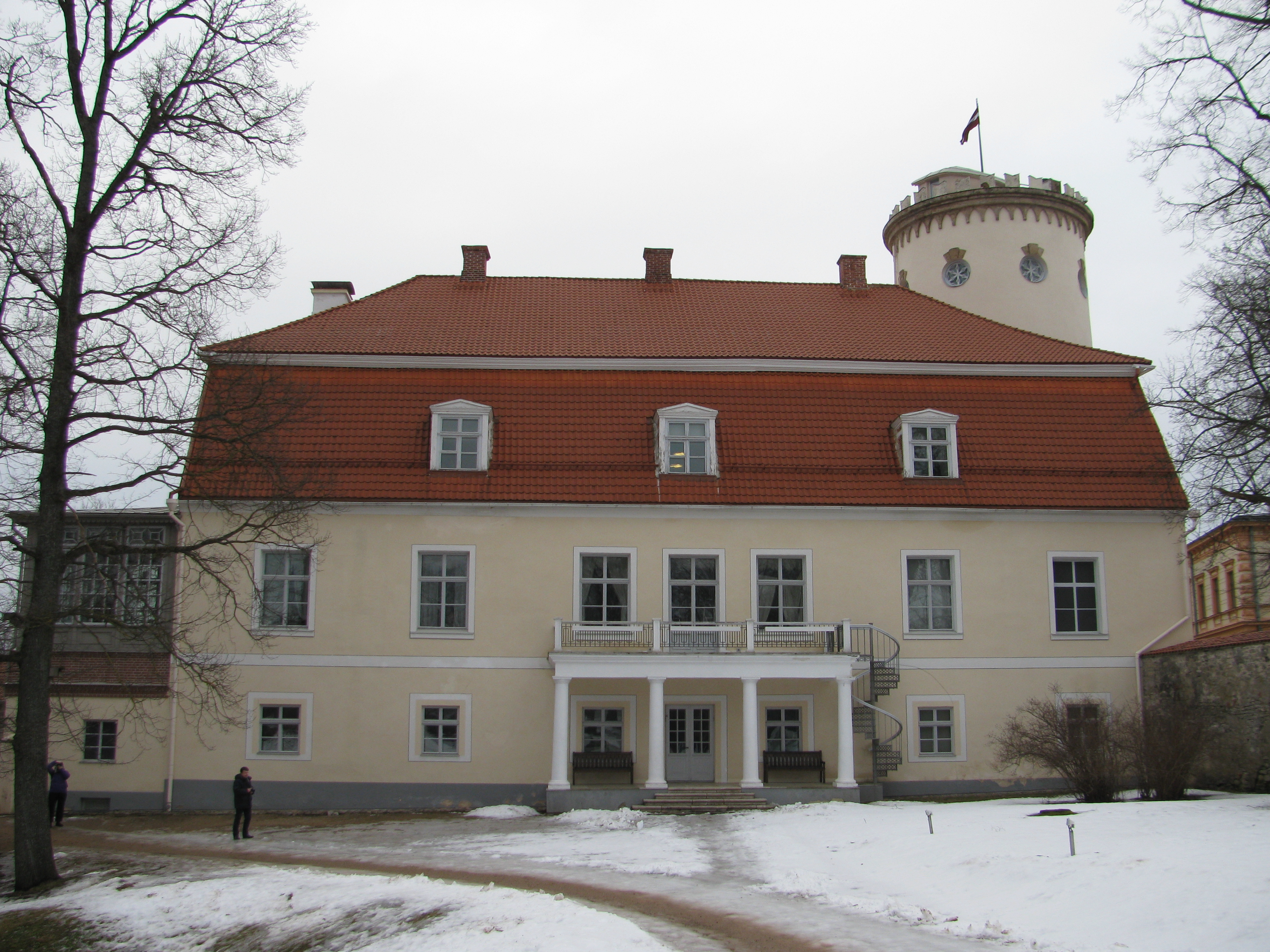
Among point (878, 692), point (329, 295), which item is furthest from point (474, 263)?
point (878, 692)

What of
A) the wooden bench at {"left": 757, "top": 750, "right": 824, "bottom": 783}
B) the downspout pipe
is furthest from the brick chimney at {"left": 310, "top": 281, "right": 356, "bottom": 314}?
the wooden bench at {"left": 757, "top": 750, "right": 824, "bottom": 783}

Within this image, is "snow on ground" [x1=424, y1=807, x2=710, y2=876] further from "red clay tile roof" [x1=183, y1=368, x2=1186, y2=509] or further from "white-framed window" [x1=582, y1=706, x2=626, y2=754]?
"red clay tile roof" [x1=183, y1=368, x2=1186, y2=509]

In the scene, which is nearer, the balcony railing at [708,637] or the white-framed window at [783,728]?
the balcony railing at [708,637]

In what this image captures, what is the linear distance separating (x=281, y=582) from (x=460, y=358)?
5.92 metres

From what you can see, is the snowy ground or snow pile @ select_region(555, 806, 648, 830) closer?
the snowy ground

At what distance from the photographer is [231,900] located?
13.4m

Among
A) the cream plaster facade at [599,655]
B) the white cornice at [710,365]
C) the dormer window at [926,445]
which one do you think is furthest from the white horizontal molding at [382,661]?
the dormer window at [926,445]

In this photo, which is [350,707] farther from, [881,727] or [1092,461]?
[1092,461]

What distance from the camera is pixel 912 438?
24094mm

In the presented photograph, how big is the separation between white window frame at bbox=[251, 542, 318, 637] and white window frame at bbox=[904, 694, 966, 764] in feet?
39.4

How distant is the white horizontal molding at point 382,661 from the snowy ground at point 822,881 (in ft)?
13.2

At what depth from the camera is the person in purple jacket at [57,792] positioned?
20734 millimetres

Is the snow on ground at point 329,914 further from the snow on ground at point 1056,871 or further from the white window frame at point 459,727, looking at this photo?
the white window frame at point 459,727

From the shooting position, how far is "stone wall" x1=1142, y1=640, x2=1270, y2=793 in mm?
19250
